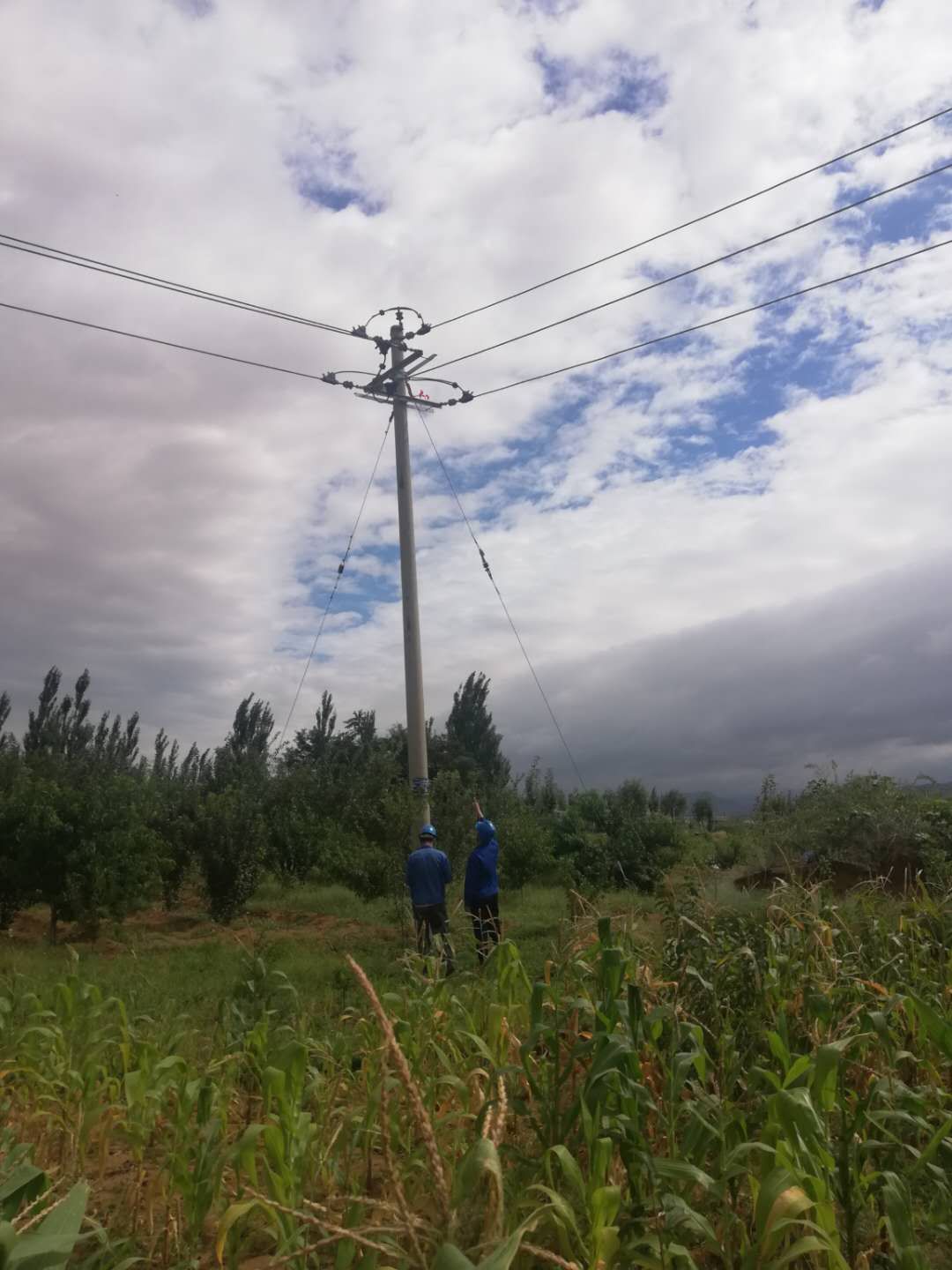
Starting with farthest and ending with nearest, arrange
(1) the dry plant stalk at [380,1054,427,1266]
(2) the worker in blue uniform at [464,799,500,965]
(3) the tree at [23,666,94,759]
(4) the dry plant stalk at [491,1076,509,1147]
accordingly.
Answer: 1. (3) the tree at [23,666,94,759]
2. (2) the worker in blue uniform at [464,799,500,965]
3. (4) the dry plant stalk at [491,1076,509,1147]
4. (1) the dry plant stalk at [380,1054,427,1266]

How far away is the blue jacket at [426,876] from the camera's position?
971 cm

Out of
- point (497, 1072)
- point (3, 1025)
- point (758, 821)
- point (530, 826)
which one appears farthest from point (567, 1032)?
point (530, 826)

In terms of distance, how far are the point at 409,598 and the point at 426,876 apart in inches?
163

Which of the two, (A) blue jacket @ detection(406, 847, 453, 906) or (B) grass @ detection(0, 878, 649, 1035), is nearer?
(B) grass @ detection(0, 878, 649, 1035)

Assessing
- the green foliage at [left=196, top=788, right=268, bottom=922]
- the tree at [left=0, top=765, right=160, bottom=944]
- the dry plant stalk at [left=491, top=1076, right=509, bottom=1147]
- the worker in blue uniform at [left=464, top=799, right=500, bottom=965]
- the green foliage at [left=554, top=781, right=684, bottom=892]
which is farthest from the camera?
the green foliage at [left=554, top=781, right=684, bottom=892]

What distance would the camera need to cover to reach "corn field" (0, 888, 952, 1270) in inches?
92.2

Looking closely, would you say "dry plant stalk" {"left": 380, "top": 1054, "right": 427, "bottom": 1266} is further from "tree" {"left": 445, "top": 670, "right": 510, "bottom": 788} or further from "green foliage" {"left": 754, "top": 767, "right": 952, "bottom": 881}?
"tree" {"left": 445, "top": 670, "right": 510, "bottom": 788}

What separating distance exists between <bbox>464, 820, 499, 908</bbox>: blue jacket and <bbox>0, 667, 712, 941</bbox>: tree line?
2.45m

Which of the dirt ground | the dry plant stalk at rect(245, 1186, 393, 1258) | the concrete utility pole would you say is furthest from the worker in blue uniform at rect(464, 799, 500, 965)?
the dry plant stalk at rect(245, 1186, 393, 1258)

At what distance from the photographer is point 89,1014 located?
172 inches

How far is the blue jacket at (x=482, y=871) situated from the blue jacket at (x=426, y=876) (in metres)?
0.27

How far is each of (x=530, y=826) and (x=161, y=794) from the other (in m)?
7.50


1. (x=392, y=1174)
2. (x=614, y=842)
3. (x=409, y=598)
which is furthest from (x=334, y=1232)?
(x=614, y=842)

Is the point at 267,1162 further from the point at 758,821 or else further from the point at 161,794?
the point at 161,794
